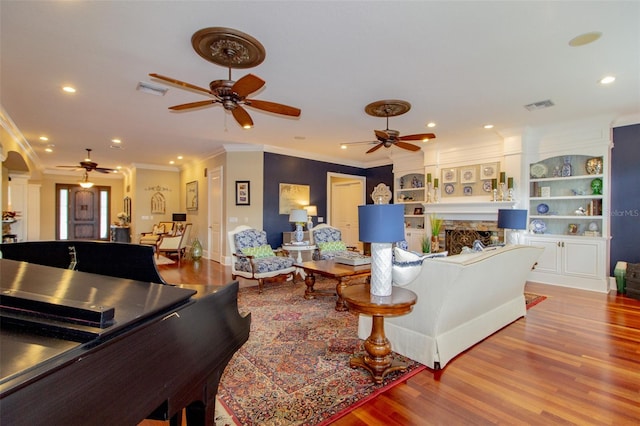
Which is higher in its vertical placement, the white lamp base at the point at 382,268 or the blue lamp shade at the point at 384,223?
the blue lamp shade at the point at 384,223

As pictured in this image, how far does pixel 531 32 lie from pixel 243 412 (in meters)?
3.57

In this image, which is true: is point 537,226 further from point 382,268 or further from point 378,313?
point 378,313

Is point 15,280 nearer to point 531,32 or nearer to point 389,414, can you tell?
point 389,414

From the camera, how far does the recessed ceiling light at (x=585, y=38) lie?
2.58 meters

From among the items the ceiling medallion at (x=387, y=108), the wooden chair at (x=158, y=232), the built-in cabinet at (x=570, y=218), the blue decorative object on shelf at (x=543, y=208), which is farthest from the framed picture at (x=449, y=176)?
the wooden chair at (x=158, y=232)

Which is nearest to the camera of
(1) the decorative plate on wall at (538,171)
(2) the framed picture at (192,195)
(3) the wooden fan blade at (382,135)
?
(3) the wooden fan blade at (382,135)

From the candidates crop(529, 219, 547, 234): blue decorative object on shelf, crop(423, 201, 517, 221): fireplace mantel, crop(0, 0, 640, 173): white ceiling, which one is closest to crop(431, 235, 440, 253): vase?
crop(423, 201, 517, 221): fireplace mantel

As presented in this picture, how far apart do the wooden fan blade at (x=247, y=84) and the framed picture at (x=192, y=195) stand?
21.1 ft

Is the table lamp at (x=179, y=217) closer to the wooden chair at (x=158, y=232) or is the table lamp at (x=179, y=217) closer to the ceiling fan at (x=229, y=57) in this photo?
the wooden chair at (x=158, y=232)

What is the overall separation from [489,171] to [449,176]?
31.5 inches

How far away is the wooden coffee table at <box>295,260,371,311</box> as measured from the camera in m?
3.77

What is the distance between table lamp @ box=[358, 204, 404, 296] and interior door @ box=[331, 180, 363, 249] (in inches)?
255

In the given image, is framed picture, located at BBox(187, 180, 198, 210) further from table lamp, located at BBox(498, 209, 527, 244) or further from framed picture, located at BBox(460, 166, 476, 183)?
table lamp, located at BBox(498, 209, 527, 244)

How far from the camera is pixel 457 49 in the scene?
2.81 m
